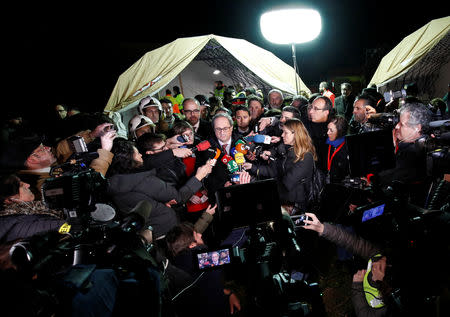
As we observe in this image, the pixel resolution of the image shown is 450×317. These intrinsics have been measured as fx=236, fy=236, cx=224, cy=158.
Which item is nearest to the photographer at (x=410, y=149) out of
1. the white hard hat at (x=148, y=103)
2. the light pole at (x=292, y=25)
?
the light pole at (x=292, y=25)

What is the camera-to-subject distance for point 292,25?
429 centimetres

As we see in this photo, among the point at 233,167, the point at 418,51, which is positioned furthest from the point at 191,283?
the point at 418,51

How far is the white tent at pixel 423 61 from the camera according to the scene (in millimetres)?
5430

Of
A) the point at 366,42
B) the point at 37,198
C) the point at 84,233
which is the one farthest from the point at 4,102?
the point at 366,42

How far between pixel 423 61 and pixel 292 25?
21.8 feet

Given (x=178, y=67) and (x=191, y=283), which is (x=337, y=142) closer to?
(x=191, y=283)

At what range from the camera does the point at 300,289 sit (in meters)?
1.40

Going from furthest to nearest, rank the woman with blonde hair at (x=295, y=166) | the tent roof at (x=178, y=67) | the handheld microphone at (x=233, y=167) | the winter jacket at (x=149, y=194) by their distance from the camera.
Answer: the tent roof at (x=178, y=67)
the handheld microphone at (x=233, y=167)
the woman with blonde hair at (x=295, y=166)
the winter jacket at (x=149, y=194)

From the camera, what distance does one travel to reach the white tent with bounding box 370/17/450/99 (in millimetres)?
5430

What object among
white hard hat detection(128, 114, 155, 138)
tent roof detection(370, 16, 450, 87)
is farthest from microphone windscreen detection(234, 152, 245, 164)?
tent roof detection(370, 16, 450, 87)

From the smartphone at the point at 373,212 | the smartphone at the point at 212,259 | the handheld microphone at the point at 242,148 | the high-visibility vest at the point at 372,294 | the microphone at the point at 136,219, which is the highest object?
the handheld microphone at the point at 242,148

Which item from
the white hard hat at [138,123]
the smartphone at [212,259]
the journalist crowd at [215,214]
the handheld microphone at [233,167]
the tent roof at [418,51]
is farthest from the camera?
the tent roof at [418,51]

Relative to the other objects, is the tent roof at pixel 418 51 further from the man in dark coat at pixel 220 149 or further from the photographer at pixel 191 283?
the photographer at pixel 191 283

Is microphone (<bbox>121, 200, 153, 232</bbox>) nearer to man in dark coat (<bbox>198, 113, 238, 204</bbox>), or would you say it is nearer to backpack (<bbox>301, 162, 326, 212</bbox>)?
man in dark coat (<bbox>198, 113, 238, 204</bbox>)
